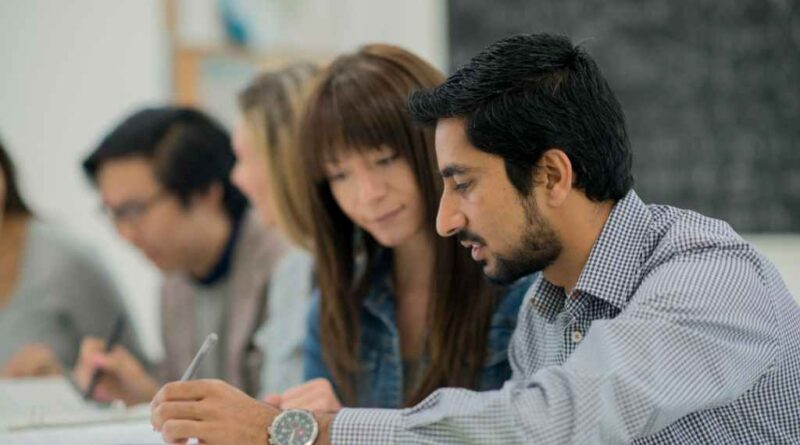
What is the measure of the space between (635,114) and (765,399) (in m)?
2.22

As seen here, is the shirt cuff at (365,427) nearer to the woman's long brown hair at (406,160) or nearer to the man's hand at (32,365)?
the woman's long brown hair at (406,160)

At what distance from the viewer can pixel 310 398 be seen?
1.45 metres

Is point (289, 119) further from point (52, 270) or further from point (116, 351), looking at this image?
point (52, 270)

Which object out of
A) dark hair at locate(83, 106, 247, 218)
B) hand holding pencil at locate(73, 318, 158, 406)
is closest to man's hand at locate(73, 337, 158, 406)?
hand holding pencil at locate(73, 318, 158, 406)

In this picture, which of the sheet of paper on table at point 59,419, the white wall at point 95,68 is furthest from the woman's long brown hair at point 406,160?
the white wall at point 95,68

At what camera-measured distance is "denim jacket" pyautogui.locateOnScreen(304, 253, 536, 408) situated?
1662 millimetres

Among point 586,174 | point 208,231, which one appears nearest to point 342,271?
point 586,174

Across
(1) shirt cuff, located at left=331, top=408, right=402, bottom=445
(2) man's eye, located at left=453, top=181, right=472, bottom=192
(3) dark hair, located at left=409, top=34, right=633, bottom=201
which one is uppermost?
(3) dark hair, located at left=409, top=34, right=633, bottom=201

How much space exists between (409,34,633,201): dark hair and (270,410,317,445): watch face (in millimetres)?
347

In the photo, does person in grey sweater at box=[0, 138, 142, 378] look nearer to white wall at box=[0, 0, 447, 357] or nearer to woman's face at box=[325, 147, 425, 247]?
white wall at box=[0, 0, 447, 357]

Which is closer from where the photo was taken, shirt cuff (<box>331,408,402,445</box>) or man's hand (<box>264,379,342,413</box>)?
shirt cuff (<box>331,408,402,445</box>)

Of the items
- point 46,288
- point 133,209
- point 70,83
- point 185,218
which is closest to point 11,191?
point 46,288

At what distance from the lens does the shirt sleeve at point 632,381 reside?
1.06 meters

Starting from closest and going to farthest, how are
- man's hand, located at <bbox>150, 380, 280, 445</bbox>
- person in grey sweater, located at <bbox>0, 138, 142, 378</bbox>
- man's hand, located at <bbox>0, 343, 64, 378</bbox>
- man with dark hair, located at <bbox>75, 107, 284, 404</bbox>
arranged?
man's hand, located at <bbox>150, 380, 280, 445</bbox> < man's hand, located at <bbox>0, 343, 64, 378</bbox> < man with dark hair, located at <bbox>75, 107, 284, 404</bbox> < person in grey sweater, located at <bbox>0, 138, 142, 378</bbox>
